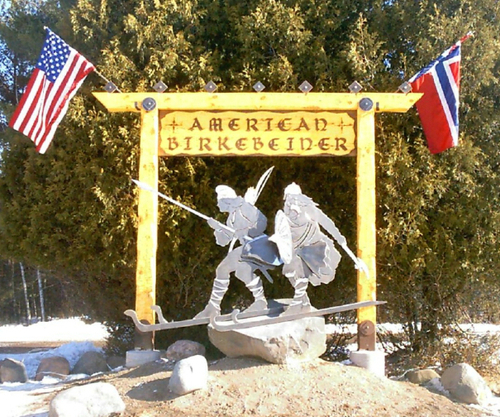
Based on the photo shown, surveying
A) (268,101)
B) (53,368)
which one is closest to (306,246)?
(268,101)

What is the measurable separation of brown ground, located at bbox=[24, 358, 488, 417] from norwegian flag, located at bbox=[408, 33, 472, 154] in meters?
3.19

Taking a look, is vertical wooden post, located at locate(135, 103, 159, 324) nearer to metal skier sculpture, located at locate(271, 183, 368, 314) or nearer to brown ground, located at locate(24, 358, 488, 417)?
brown ground, located at locate(24, 358, 488, 417)

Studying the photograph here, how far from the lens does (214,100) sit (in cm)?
804

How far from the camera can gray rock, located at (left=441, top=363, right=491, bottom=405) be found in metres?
7.05

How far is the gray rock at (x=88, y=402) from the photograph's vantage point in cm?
582

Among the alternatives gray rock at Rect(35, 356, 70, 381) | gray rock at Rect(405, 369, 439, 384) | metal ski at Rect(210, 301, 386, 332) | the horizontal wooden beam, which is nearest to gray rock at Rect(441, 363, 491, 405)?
gray rock at Rect(405, 369, 439, 384)

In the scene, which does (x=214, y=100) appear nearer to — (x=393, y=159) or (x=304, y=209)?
(x=304, y=209)

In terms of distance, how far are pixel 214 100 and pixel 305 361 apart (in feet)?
11.7

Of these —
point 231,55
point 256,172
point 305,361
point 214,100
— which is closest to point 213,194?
point 256,172

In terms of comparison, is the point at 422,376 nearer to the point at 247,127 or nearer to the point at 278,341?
the point at 278,341

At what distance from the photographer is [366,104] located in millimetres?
7941

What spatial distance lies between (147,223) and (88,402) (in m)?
2.64

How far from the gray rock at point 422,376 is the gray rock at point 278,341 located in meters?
1.71

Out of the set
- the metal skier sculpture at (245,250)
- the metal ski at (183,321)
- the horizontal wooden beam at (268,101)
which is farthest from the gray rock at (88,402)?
the horizontal wooden beam at (268,101)
